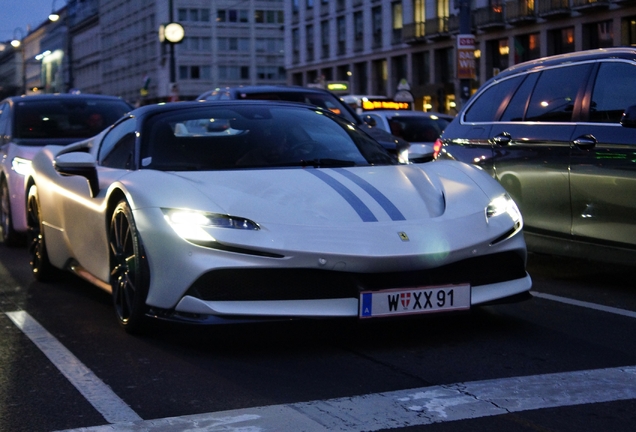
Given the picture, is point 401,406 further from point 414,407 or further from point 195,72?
point 195,72

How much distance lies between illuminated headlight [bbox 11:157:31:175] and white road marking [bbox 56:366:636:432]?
723 cm

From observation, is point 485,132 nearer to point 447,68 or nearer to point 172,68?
point 172,68

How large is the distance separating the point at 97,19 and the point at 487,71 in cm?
8186

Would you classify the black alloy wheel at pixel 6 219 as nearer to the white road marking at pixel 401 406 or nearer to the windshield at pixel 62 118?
the windshield at pixel 62 118

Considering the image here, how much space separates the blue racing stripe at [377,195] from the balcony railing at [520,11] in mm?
45659

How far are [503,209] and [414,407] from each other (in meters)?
1.85

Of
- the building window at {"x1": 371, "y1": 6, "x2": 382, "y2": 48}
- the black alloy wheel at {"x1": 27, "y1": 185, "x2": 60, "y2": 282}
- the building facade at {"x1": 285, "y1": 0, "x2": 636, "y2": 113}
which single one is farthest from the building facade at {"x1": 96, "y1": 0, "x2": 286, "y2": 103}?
the black alloy wheel at {"x1": 27, "y1": 185, "x2": 60, "y2": 282}

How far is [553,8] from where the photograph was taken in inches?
1896

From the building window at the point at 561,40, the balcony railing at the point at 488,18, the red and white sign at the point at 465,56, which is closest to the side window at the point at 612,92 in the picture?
the red and white sign at the point at 465,56

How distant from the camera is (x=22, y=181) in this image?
10.7 meters

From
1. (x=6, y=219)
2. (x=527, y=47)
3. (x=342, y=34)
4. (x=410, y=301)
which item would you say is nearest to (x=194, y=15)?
(x=342, y=34)

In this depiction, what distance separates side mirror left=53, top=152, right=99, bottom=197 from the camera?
258 inches

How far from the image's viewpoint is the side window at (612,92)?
7242 millimetres

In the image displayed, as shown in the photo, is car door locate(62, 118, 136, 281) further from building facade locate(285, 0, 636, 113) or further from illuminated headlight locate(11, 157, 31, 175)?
building facade locate(285, 0, 636, 113)
